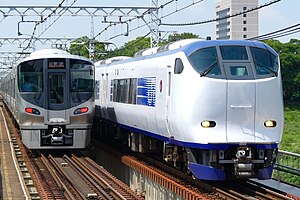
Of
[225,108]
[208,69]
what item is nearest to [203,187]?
[225,108]

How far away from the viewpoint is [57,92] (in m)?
17.6

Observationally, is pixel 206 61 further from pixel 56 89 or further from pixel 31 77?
pixel 31 77

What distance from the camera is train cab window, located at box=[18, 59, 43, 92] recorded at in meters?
17.4

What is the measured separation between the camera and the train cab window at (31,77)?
17.4m

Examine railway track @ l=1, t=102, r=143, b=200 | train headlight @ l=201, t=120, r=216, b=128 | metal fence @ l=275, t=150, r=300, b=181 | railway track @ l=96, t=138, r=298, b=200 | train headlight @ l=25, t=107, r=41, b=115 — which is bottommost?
railway track @ l=1, t=102, r=143, b=200

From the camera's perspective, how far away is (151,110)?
1400 centimetres

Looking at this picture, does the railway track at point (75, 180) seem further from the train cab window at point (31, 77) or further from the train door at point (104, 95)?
the train door at point (104, 95)

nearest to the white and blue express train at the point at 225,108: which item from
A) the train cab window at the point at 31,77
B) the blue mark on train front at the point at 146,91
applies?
the blue mark on train front at the point at 146,91

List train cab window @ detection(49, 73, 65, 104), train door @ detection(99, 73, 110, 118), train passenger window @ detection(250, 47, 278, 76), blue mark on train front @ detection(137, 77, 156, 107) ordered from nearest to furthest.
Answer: train passenger window @ detection(250, 47, 278, 76)
blue mark on train front @ detection(137, 77, 156, 107)
train cab window @ detection(49, 73, 65, 104)
train door @ detection(99, 73, 110, 118)

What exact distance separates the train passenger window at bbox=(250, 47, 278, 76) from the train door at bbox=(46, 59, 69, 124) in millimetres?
7350

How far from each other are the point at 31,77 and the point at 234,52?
7.66m

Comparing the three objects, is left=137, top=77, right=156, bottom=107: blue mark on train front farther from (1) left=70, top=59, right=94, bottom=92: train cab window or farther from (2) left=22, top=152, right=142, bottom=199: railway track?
(1) left=70, top=59, right=94, bottom=92: train cab window

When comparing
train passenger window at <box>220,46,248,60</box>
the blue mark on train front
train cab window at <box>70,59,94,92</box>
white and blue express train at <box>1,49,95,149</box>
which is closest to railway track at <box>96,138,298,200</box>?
the blue mark on train front

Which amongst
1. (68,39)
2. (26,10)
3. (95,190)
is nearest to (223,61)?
(95,190)
